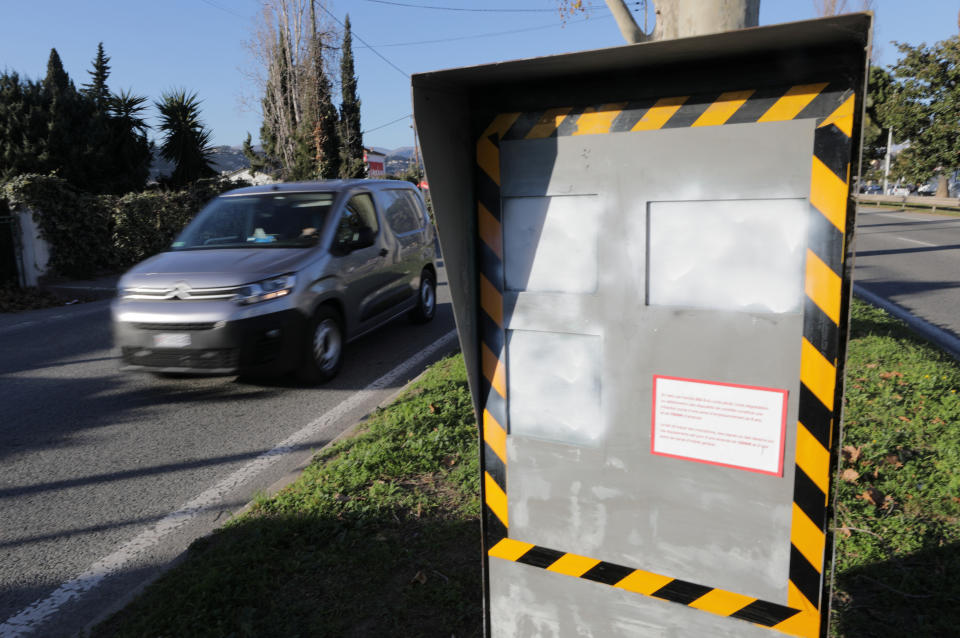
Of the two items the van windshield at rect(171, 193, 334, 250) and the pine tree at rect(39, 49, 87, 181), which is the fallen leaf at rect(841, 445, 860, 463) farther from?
the pine tree at rect(39, 49, 87, 181)

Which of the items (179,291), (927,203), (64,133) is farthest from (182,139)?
(927,203)

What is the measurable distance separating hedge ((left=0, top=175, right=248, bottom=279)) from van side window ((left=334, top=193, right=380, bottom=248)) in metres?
9.87

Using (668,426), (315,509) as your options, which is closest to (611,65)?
(668,426)

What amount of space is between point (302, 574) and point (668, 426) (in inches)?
76.2

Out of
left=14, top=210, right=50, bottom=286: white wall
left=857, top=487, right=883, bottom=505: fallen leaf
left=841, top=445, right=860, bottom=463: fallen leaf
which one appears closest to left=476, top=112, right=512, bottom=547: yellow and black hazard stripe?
left=857, top=487, right=883, bottom=505: fallen leaf

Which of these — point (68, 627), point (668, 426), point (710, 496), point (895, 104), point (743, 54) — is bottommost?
point (68, 627)

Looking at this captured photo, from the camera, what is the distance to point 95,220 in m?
15.0

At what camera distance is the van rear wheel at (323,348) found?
6.06m

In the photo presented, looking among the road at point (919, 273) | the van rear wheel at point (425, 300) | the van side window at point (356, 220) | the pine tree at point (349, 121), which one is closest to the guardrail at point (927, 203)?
the road at point (919, 273)

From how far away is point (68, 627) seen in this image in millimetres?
2805

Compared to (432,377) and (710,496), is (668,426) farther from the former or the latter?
(432,377)

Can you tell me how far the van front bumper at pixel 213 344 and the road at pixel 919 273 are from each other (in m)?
6.23

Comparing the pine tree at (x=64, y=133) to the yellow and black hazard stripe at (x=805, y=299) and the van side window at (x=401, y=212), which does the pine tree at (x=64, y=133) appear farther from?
the yellow and black hazard stripe at (x=805, y=299)

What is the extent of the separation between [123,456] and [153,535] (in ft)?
4.31
